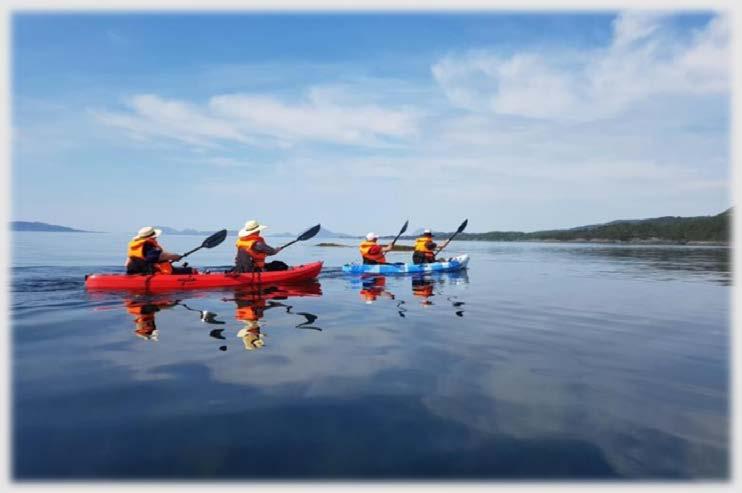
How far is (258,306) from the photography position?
13.4 meters

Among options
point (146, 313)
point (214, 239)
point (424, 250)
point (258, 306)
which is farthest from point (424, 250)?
point (146, 313)

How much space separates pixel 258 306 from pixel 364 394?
8.15 metres

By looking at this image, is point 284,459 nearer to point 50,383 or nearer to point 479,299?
point 50,383

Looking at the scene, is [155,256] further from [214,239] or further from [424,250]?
[424,250]

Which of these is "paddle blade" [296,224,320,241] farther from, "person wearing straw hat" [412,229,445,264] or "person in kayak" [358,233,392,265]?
"person wearing straw hat" [412,229,445,264]

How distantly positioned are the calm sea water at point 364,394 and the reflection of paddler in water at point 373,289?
10.9ft

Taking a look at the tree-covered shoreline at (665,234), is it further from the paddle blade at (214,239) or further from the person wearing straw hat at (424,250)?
the paddle blade at (214,239)

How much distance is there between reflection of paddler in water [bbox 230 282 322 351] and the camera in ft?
30.1

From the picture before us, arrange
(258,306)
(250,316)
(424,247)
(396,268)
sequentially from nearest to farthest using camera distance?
(250,316)
(258,306)
(396,268)
(424,247)

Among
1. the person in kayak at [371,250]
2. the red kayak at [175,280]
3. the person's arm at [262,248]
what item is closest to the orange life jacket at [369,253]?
the person in kayak at [371,250]

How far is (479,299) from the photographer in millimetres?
15805

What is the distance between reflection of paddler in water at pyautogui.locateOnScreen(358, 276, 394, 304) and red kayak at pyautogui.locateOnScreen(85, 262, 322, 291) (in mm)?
3871

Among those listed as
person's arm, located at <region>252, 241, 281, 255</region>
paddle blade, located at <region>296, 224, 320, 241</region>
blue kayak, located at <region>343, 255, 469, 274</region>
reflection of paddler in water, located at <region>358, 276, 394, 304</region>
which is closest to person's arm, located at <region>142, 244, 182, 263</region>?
person's arm, located at <region>252, 241, 281, 255</region>

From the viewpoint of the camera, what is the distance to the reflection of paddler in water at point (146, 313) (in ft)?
31.1
